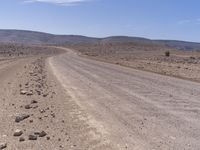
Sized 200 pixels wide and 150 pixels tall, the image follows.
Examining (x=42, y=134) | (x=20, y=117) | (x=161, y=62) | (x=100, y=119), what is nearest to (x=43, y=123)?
(x=20, y=117)

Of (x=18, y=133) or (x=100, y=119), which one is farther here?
(x=100, y=119)

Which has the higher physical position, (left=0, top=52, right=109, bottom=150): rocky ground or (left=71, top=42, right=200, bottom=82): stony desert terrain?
(left=0, top=52, right=109, bottom=150): rocky ground

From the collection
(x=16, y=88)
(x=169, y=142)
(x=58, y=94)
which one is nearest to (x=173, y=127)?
(x=169, y=142)

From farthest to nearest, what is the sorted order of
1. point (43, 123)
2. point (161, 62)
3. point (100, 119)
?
point (161, 62) → point (100, 119) → point (43, 123)

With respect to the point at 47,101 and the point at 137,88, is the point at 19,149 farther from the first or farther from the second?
the point at 137,88

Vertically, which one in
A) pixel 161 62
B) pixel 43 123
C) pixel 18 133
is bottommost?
pixel 161 62

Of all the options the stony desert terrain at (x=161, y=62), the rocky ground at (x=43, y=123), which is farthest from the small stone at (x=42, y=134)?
the stony desert terrain at (x=161, y=62)

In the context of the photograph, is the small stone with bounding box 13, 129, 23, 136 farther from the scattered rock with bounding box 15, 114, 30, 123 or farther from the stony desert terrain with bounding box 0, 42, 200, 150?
the scattered rock with bounding box 15, 114, 30, 123

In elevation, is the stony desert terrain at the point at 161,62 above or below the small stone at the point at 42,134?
below

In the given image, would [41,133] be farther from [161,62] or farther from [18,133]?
[161,62]

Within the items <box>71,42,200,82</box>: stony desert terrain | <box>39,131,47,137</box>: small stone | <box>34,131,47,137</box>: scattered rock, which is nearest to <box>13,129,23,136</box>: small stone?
<box>34,131,47,137</box>: scattered rock

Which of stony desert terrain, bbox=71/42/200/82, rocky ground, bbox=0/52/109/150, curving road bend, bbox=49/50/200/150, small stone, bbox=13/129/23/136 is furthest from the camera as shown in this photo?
stony desert terrain, bbox=71/42/200/82

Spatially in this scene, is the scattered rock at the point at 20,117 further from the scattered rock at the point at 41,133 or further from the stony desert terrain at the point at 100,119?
the scattered rock at the point at 41,133

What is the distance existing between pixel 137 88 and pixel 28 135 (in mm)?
11631
